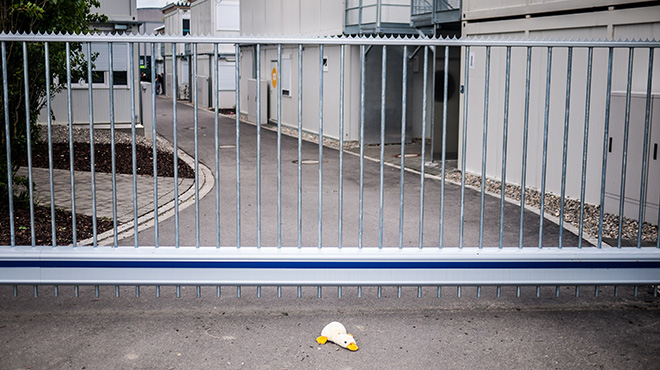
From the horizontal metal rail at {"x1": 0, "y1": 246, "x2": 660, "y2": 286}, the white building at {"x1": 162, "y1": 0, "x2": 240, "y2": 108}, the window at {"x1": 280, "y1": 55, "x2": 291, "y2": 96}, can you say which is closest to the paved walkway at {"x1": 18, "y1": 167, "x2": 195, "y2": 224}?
the horizontal metal rail at {"x1": 0, "y1": 246, "x2": 660, "y2": 286}

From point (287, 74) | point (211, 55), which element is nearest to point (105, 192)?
point (287, 74)

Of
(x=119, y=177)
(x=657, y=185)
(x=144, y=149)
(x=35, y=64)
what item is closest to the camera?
(x=35, y=64)

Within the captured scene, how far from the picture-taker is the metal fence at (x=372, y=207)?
211 inches

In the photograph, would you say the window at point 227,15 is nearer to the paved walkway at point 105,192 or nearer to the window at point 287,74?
the window at point 287,74

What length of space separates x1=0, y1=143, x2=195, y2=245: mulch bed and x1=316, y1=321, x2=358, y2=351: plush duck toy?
12.8 feet

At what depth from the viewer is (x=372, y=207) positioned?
35.7 ft

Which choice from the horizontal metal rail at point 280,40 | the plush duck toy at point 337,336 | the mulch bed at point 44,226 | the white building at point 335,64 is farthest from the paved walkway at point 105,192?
the white building at point 335,64

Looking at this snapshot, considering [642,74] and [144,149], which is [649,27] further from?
[144,149]

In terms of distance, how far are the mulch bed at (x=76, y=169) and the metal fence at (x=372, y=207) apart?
0.54 metres

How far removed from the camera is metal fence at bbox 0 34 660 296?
536 cm

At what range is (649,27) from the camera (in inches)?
388

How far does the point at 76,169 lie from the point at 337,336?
1041 centimetres

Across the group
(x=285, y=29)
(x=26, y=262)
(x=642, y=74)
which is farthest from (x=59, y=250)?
(x=285, y=29)

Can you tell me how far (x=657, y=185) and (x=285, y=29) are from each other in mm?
19384
